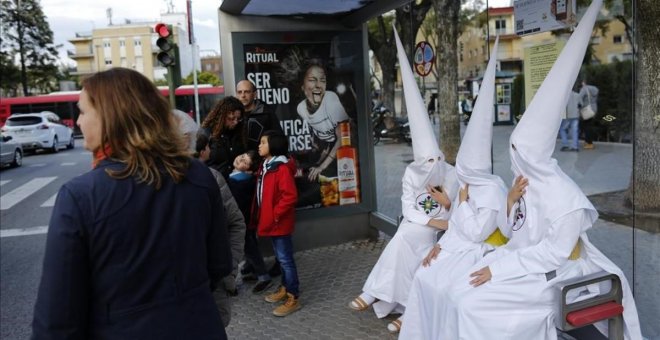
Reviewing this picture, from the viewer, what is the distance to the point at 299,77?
614 cm

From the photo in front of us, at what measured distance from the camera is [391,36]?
6637mm

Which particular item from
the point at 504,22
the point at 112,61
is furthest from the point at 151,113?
the point at 112,61

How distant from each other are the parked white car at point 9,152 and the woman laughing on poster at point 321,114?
46.4 ft

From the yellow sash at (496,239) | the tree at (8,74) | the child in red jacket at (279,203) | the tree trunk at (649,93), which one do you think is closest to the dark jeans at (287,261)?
the child in red jacket at (279,203)

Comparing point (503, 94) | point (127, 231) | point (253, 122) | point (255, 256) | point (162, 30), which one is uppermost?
point (162, 30)

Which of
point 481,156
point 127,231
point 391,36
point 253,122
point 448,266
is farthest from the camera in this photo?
point 391,36

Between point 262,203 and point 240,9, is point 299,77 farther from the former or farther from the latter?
point 262,203

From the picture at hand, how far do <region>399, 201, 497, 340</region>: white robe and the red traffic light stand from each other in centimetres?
593

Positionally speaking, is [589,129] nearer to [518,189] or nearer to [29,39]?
[518,189]

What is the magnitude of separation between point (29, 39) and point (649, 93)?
4868 centimetres

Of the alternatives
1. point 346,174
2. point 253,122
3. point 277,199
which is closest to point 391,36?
point 346,174

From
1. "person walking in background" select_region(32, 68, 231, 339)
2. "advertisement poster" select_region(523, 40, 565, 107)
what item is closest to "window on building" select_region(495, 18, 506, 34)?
"advertisement poster" select_region(523, 40, 565, 107)

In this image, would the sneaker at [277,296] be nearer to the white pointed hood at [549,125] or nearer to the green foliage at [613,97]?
the white pointed hood at [549,125]

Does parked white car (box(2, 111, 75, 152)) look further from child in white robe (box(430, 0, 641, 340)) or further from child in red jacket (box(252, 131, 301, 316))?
child in white robe (box(430, 0, 641, 340))
